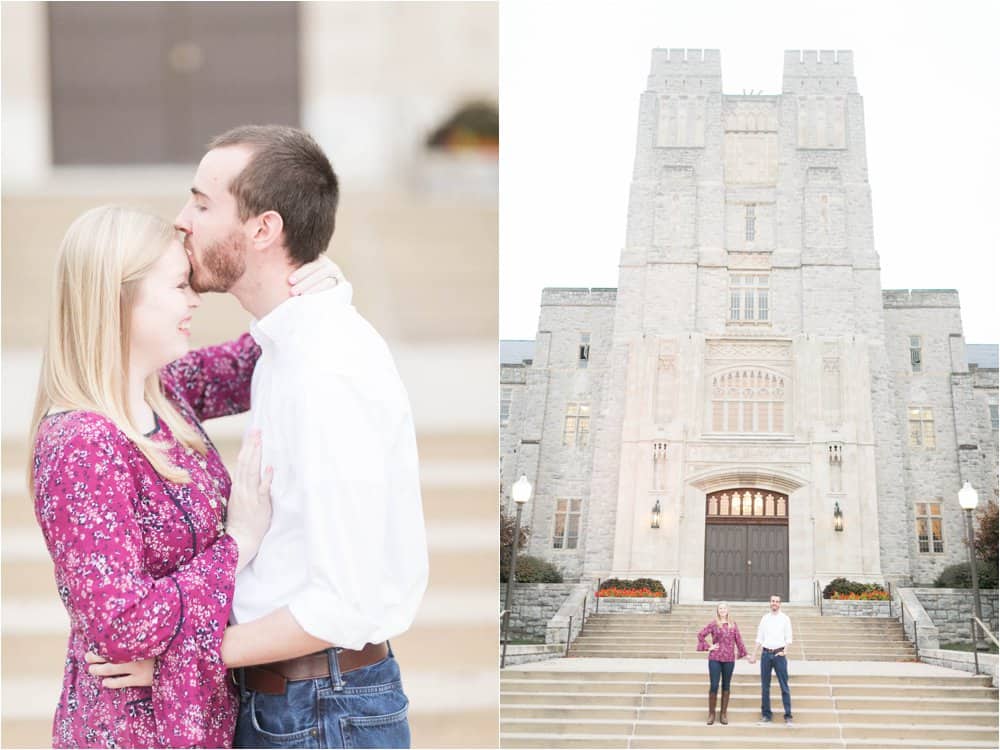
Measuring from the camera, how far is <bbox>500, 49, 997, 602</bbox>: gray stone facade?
3.54 m

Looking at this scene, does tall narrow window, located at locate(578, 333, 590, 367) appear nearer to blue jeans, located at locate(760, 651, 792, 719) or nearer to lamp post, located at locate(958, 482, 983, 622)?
blue jeans, located at locate(760, 651, 792, 719)

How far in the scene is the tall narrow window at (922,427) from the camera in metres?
3.54

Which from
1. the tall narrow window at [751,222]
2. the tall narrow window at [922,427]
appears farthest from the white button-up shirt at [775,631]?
the tall narrow window at [751,222]

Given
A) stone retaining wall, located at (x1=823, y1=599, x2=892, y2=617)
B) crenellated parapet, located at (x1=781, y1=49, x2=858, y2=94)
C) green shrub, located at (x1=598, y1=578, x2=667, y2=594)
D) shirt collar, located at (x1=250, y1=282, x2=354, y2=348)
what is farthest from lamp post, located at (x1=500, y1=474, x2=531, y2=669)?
shirt collar, located at (x1=250, y1=282, x2=354, y2=348)

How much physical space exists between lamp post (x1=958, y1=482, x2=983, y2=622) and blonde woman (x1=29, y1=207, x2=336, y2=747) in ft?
8.03

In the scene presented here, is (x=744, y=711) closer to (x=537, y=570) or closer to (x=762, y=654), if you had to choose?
(x=762, y=654)

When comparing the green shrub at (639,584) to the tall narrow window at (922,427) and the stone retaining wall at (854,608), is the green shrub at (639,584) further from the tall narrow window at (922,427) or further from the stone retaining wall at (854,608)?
the tall narrow window at (922,427)

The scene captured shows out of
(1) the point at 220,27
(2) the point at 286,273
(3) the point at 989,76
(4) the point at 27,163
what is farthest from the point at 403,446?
(1) the point at 220,27

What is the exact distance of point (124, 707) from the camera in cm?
177

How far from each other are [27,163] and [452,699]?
14.6ft

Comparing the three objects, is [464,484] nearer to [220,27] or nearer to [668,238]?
[668,238]

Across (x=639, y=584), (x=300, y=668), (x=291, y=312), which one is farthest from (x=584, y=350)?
(x=300, y=668)

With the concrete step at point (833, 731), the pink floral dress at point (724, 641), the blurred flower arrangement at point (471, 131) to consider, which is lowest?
the concrete step at point (833, 731)

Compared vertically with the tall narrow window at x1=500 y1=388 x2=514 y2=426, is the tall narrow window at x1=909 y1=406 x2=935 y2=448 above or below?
below
